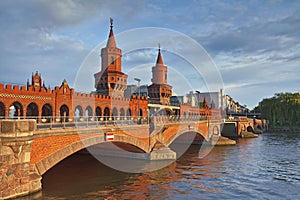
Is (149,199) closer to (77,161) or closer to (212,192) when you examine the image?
(212,192)

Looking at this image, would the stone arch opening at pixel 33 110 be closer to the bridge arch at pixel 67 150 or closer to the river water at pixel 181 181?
the river water at pixel 181 181

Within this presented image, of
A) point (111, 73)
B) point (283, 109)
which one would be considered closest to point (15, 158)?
point (111, 73)

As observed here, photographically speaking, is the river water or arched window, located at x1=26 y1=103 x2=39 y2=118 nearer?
the river water

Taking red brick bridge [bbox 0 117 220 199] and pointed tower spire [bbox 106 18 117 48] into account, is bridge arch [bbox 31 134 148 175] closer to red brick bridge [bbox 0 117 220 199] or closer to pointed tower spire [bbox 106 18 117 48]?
red brick bridge [bbox 0 117 220 199]

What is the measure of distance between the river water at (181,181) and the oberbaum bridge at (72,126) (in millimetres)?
3093

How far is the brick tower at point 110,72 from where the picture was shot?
55.2 m

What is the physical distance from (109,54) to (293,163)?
129ft

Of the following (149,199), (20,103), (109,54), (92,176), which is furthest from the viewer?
(109,54)

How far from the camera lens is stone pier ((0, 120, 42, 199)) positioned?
60.2 feet

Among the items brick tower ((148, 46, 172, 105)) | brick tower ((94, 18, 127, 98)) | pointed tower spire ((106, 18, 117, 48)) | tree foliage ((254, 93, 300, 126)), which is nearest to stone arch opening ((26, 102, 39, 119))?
brick tower ((94, 18, 127, 98))

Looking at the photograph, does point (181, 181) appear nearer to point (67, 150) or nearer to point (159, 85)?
point (67, 150)

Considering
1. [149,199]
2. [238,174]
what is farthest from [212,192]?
[238,174]

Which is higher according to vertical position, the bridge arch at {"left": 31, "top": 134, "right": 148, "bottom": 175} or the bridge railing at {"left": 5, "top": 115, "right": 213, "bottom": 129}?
the bridge railing at {"left": 5, "top": 115, "right": 213, "bottom": 129}

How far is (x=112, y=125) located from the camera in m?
31.6
